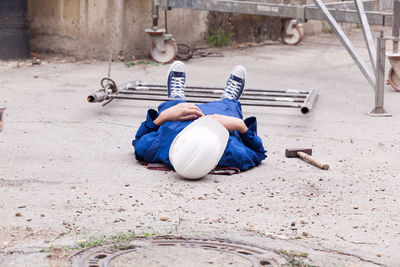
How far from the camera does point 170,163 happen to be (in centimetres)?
378

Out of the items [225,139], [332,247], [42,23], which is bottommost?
[332,247]

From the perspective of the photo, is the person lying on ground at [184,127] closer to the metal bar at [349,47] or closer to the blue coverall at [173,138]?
the blue coverall at [173,138]

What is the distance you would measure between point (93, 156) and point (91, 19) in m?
4.23

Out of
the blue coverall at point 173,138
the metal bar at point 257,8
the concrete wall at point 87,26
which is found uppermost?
the metal bar at point 257,8

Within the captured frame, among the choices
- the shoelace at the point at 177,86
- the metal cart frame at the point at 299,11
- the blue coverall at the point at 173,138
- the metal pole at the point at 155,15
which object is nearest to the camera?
the blue coverall at the point at 173,138

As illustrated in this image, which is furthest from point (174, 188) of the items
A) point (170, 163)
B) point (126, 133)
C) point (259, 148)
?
point (126, 133)

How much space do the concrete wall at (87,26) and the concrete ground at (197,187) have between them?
6.40 ft

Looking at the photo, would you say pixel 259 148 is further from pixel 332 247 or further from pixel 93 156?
pixel 332 247

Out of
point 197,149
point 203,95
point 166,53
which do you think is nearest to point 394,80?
point 203,95

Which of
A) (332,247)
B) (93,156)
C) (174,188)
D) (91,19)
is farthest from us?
(91,19)

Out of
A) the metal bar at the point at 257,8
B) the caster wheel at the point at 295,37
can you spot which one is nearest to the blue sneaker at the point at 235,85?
the metal bar at the point at 257,8

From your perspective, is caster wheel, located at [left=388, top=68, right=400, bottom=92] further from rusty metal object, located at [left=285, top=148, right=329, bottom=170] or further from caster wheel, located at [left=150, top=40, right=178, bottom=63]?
rusty metal object, located at [left=285, top=148, right=329, bottom=170]

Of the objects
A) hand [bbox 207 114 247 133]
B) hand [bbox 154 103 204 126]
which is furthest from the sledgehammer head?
hand [bbox 154 103 204 126]

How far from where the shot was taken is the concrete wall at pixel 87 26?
26.2 ft
